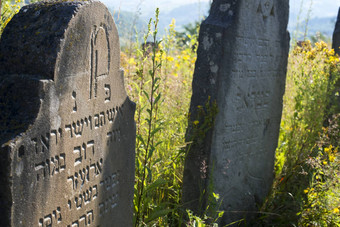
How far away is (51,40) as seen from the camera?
1.84 meters

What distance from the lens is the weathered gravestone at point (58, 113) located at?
175 cm

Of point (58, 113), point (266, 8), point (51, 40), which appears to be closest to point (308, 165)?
point (266, 8)

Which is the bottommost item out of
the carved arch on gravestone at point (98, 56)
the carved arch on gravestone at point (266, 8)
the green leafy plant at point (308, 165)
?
the green leafy plant at point (308, 165)

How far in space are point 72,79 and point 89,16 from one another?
0.32m

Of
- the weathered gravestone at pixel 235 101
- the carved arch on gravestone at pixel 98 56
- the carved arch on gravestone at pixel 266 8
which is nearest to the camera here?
the carved arch on gravestone at pixel 98 56

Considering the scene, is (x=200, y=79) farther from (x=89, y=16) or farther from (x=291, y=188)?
(x=291, y=188)

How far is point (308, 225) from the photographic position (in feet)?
12.3

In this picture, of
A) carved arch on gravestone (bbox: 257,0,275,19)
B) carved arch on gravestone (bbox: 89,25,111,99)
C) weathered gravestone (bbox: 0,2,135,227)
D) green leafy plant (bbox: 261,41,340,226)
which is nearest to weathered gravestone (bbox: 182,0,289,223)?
carved arch on gravestone (bbox: 257,0,275,19)

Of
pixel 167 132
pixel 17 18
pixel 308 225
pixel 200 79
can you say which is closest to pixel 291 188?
pixel 308 225

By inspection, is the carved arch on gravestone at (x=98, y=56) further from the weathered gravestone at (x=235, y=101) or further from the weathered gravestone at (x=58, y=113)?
the weathered gravestone at (x=235, y=101)

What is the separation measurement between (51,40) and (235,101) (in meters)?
1.90

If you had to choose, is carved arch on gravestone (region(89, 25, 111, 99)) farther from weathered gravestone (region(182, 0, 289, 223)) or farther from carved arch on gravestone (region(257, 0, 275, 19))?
carved arch on gravestone (region(257, 0, 275, 19))

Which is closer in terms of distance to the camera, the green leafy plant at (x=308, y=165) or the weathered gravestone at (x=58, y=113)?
the weathered gravestone at (x=58, y=113)

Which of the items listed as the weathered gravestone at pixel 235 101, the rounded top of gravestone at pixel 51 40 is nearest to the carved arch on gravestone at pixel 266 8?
the weathered gravestone at pixel 235 101
